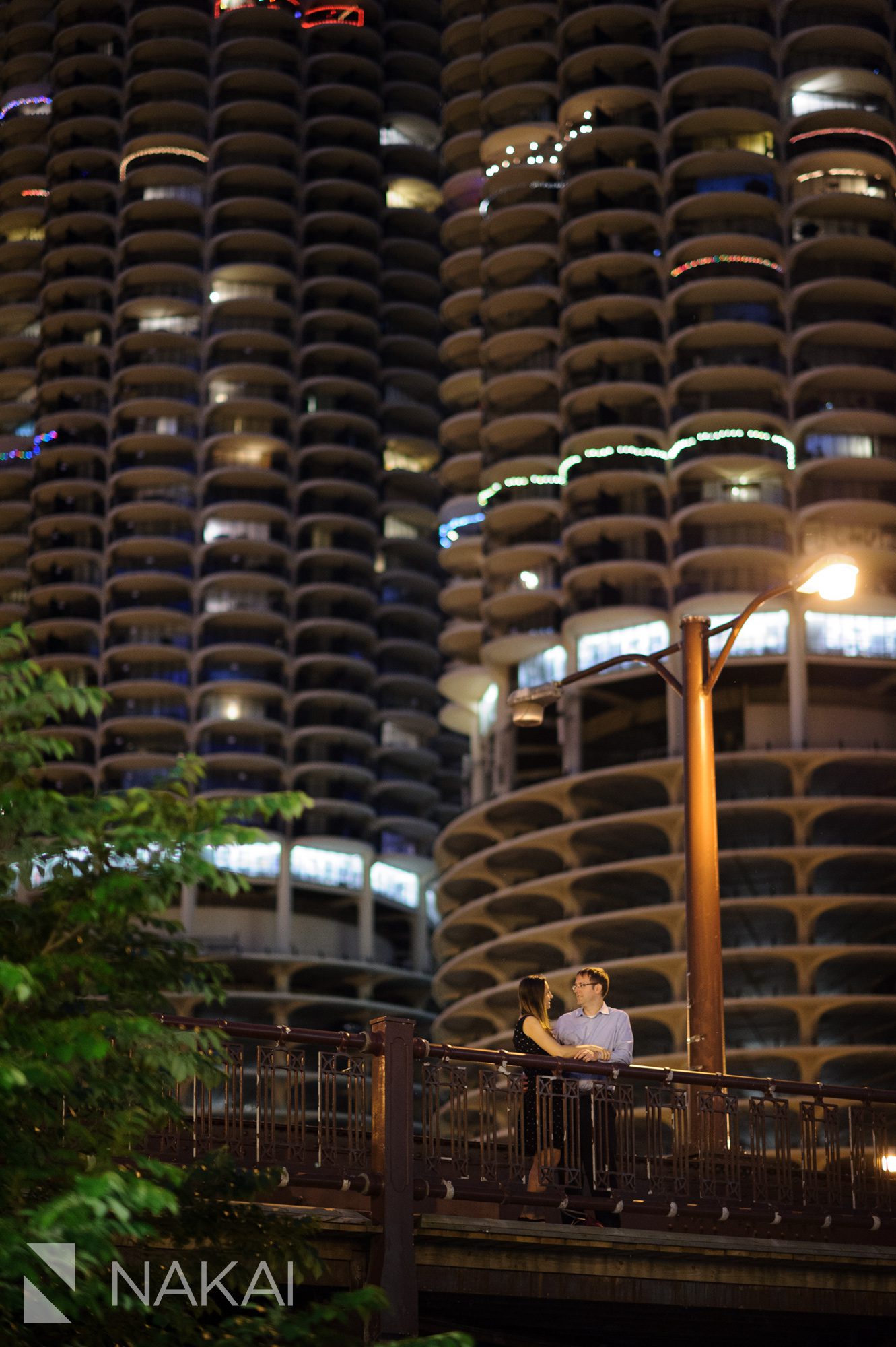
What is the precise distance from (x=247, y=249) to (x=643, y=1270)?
12539 cm

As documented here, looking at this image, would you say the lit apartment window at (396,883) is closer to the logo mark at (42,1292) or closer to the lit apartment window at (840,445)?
the lit apartment window at (840,445)

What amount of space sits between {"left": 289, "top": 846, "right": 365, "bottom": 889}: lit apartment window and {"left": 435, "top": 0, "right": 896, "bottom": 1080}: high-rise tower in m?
21.5

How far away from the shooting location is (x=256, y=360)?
13375 cm

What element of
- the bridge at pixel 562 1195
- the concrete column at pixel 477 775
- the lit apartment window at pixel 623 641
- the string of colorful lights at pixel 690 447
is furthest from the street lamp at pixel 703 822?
the concrete column at pixel 477 775

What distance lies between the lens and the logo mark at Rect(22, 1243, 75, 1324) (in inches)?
401

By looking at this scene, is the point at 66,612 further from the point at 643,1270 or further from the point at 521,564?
the point at 643,1270

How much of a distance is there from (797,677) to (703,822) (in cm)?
6874

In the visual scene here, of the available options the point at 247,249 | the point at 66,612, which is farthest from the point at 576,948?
the point at 247,249

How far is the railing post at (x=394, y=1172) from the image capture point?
14570 millimetres

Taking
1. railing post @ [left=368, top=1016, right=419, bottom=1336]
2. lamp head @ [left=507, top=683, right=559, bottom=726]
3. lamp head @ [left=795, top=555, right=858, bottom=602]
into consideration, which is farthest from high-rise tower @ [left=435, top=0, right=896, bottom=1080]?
railing post @ [left=368, top=1016, right=419, bottom=1336]

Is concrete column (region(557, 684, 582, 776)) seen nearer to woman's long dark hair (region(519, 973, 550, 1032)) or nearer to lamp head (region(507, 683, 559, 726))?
lamp head (region(507, 683, 559, 726))

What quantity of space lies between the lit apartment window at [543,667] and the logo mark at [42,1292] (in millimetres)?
83904

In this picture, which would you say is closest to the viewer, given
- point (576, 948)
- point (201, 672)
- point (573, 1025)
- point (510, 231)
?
point (573, 1025)

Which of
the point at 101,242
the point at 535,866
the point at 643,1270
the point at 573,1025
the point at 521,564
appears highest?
the point at 101,242
